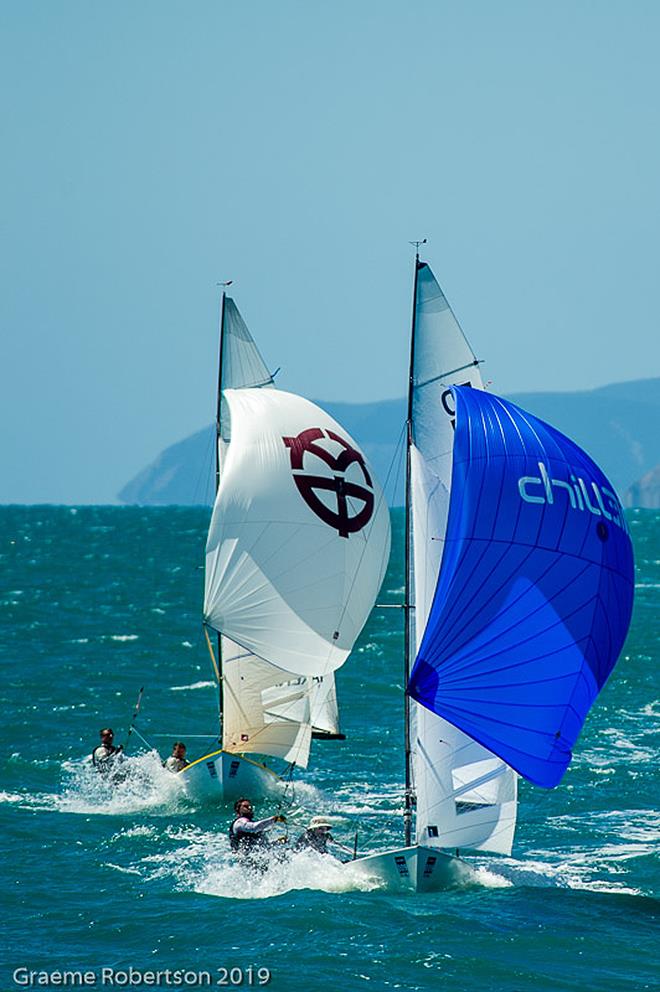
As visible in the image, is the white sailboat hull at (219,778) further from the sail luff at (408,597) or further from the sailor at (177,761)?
the sail luff at (408,597)

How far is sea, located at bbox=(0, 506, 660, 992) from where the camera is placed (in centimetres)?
2100

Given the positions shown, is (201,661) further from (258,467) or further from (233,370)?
(258,467)

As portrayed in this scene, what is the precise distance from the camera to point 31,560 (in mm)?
92875

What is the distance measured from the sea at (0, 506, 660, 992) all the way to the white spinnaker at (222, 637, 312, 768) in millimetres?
Result: 1199

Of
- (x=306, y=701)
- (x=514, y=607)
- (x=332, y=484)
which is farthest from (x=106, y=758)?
(x=514, y=607)

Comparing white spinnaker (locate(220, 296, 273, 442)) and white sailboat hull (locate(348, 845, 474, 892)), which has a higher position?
white spinnaker (locate(220, 296, 273, 442))

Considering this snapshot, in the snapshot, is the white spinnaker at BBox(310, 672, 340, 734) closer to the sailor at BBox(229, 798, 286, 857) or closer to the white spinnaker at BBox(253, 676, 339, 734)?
the white spinnaker at BBox(253, 676, 339, 734)

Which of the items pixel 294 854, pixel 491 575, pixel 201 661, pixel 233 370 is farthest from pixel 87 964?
pixel 201 661

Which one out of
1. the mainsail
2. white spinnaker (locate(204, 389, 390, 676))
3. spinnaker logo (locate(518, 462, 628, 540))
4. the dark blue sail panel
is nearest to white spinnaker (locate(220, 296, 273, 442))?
the mainsail

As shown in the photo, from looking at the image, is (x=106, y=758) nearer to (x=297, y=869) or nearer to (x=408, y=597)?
(x=297, y=869)

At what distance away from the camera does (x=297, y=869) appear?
2475 cm

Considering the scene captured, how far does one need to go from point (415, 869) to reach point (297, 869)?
2267 millimetres

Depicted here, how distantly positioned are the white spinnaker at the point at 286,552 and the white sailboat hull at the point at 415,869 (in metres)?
4.18

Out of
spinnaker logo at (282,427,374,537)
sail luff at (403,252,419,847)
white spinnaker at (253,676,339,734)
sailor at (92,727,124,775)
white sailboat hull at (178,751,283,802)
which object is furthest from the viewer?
sailor at (92,727,124,775)
